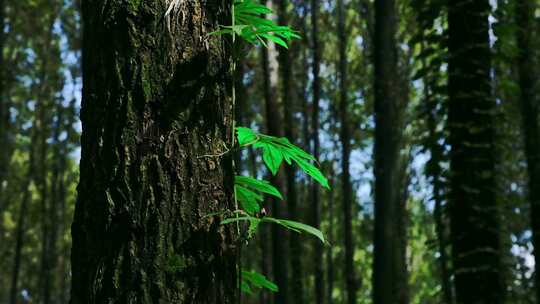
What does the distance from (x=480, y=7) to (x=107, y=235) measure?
3.78 metres

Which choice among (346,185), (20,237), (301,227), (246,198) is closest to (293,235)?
(346,185)

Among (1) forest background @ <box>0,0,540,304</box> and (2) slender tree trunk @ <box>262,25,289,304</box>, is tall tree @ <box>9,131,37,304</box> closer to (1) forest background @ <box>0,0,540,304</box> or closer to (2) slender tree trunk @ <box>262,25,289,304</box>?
(1) forest background @ <box>0,0,540,304</box>

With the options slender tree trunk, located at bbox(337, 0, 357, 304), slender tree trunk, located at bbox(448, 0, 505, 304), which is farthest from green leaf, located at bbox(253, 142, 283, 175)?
slender tree trunk, located at bbox(337, 0, 357, 304)

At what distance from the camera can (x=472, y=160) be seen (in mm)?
4465

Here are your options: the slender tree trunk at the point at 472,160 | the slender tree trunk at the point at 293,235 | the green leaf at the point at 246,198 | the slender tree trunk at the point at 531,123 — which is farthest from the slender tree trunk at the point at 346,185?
the green leaf at the point at 246,198

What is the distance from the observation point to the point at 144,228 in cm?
152

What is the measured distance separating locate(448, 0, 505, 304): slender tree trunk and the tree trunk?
309 cm

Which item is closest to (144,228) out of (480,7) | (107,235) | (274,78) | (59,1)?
(107,235)

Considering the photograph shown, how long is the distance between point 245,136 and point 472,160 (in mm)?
3132

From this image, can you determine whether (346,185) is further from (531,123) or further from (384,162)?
(384,162)

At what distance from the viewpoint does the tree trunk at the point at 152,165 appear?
152cm

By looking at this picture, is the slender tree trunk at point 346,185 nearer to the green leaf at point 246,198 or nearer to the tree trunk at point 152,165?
the green leaf at point 246,198

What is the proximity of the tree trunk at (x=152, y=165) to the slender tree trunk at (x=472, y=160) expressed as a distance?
3.09 meters

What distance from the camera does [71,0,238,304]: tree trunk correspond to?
1.52 m
